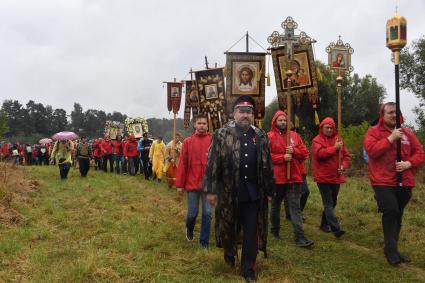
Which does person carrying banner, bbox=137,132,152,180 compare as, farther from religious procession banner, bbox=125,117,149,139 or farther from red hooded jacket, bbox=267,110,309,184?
red hooded jacket, bbox=267,110,309,184

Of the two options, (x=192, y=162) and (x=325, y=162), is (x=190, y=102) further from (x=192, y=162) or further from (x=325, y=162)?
(x=192, y=162)

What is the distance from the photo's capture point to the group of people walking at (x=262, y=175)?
572 cm

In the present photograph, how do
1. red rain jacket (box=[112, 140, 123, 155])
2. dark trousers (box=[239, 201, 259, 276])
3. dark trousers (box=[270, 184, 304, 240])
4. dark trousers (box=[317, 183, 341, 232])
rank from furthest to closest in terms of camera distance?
1. red rain jacket (box=[112, 140, 123, 155])
2. dark trousers (box=[317, 183, 341, 232])
3. dark trousers (box=[270, 184, 304, 240])
4. dark trousers (box=[239, 201, 259, 276])

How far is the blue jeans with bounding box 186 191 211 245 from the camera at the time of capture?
7.13m

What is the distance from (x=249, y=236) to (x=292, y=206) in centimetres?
198

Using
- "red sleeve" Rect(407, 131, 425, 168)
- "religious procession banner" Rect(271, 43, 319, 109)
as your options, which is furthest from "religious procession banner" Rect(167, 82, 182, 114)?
"red sleeve" Rect(407, 131, 425, 168)

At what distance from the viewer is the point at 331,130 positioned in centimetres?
854

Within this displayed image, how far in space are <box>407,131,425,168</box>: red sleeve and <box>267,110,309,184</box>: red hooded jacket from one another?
1.73 meters

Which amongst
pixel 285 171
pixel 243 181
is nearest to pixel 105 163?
pixel 285 171

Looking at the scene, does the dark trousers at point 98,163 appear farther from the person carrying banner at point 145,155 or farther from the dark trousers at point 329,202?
the dark trousers at point 329,202

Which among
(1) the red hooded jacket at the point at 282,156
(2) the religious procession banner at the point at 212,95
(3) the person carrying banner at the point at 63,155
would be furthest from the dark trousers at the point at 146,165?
(1) the red hooded jacket at the point at 282,156

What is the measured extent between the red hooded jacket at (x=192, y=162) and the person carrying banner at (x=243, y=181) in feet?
4.99

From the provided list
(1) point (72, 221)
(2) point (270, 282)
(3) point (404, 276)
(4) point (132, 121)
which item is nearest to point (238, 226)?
(2) point (270, 282)

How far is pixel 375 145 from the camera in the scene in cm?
645
